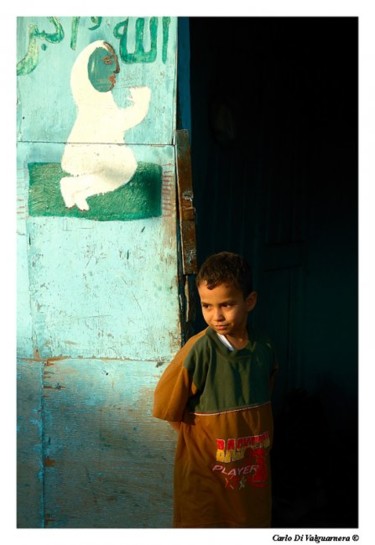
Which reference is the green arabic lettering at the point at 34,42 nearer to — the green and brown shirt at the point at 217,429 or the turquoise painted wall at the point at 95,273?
the turquoise painted wall at the point at 95,273

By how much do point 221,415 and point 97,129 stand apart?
4.29 ft

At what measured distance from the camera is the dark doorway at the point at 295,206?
3.55 metres

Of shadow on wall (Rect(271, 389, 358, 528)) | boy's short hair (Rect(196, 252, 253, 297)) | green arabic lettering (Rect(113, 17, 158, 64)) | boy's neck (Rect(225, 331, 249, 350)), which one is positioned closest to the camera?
boy's short hair (Rect(196, 252, 253, 297))

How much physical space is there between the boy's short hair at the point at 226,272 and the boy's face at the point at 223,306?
0.02 m

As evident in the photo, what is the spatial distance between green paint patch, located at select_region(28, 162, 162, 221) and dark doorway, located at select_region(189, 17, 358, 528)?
1.72ft

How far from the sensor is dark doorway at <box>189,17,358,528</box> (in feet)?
11.6

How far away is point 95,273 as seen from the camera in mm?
2855

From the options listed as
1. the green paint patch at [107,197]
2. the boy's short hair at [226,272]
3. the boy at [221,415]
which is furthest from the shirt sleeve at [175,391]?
the green paint patch at [107,197]

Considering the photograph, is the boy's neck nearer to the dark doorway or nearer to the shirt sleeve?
the shirt sleeve

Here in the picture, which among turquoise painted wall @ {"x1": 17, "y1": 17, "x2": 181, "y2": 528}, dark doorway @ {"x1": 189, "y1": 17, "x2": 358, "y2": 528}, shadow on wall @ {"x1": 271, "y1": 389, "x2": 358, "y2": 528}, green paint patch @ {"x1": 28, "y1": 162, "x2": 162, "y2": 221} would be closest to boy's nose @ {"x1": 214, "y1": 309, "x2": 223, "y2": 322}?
turquoise painted wall @ {"x1": 17, "y1": 17, "x2": 181, "y2": 528}

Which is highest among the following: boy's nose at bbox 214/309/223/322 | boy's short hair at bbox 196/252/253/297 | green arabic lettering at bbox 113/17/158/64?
green arabic lettering at bbox 113/17/158/64

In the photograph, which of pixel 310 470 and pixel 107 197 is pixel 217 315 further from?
pixel 310 470

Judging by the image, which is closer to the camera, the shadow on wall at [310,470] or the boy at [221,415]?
the boy at [221,415]
